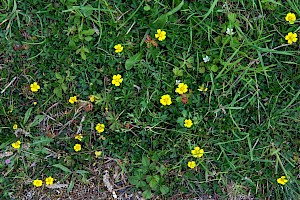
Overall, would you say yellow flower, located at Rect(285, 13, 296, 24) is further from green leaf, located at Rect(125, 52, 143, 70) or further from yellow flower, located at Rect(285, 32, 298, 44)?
green leaf, located at Rect(125, 52, 143, 70)

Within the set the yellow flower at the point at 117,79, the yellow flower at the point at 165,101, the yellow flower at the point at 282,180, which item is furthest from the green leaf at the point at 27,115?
the yellow flower at the point at 282,180

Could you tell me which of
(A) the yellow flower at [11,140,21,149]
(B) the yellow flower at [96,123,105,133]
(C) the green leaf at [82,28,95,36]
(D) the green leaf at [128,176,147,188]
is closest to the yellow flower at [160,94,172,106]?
(B) the yellow flower at [96,123,105,133]

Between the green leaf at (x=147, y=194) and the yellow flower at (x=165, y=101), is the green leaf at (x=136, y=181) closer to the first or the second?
the green leaf at (x=147, y=194)

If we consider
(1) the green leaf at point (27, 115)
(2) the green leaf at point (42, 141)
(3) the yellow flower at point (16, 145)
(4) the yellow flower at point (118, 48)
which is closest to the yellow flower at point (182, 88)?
(4) the yellow flower at point (118, 48)

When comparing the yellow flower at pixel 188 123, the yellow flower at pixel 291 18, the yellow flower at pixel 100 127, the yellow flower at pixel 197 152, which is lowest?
the yellow flower at pixel 197 152

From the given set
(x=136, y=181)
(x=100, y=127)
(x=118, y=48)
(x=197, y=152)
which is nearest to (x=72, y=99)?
(x=100, y=127)

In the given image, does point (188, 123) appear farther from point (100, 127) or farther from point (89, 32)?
point (89, 32)

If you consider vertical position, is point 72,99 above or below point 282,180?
above

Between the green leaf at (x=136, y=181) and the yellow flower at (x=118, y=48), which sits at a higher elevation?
the yellow flower at (x=118, y=48)

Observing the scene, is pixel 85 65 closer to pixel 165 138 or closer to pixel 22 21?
pixel 22 21

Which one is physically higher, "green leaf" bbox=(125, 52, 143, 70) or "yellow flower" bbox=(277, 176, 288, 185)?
"green leaf" bbox=(125, 52, 143, 70)

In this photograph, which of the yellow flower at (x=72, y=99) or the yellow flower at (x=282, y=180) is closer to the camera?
the yellow flower at (x=282, y=180)
